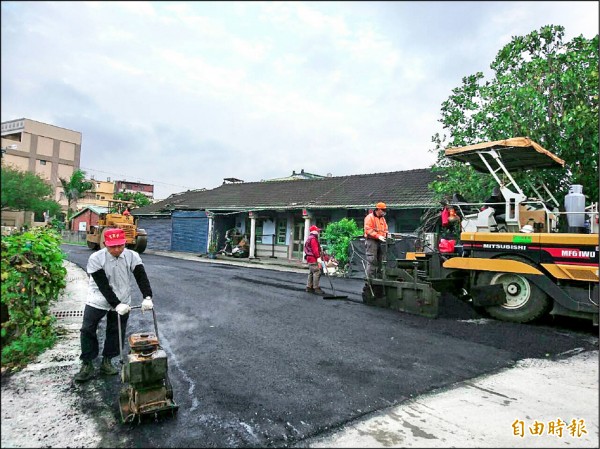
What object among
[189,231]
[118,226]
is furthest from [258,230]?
[118,226]

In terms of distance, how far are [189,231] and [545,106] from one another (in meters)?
21.0

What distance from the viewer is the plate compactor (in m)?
3.01

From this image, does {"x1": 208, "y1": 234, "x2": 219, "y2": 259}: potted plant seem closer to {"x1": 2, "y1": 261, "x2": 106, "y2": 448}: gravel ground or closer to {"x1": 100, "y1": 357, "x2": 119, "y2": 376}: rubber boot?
{"x1": 2, "y1": 261, "x2": 106, "y2": 448}: gravel ground

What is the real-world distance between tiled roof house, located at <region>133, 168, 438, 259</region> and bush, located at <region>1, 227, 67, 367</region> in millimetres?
12279

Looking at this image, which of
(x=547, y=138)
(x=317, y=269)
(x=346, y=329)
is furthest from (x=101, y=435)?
(x=547, y=138)

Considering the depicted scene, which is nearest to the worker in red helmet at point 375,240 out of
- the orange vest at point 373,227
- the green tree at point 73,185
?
the orange vest at point 373,227

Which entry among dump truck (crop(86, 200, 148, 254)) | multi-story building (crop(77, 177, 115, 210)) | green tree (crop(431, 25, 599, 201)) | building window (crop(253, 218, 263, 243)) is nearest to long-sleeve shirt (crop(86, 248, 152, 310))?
green tree (crop(431, 25, 599, 201))

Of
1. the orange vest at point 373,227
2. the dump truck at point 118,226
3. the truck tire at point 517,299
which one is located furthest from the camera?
the dump truck at point 118,226

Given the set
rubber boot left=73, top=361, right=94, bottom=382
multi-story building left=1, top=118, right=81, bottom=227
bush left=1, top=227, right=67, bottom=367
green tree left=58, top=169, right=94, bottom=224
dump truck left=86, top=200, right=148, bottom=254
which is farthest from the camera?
dump truck left=86, top=200, right=148, bottom=254

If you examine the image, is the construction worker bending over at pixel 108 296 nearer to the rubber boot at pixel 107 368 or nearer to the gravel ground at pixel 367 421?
the rubber boot at pixel 107 368

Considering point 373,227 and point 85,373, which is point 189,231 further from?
point 85,373

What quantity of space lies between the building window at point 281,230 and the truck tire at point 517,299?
15522 millimetres

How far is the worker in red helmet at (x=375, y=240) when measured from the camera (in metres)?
8.43

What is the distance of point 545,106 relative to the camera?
9.12 meters
